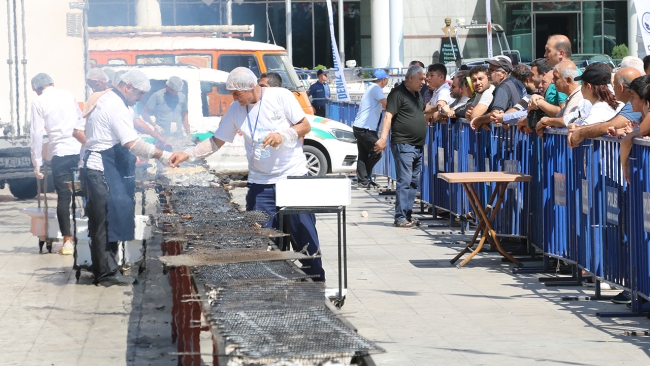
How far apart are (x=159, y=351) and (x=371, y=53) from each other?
37968 mm

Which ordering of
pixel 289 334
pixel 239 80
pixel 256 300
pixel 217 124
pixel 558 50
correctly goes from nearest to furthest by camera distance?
pixel 289 334 < pixel 256 300 < pixel 239 80 < pixel 558 50 < pixel 217 124

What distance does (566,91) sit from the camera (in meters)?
9.34

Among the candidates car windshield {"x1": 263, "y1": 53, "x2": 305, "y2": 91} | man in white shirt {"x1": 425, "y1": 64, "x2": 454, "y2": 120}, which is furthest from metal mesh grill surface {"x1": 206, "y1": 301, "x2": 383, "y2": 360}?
car windshield {"x1": 263, "y1": 53, "x2": 305, "y2": 91}

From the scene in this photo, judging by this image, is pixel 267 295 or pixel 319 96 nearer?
pixel 267 295

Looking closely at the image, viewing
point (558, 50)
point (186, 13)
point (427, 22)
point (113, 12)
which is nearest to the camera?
point (558, 50)

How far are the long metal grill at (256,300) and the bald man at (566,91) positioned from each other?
11.5 feet

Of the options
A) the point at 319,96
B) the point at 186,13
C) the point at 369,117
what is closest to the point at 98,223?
the point at 369,117

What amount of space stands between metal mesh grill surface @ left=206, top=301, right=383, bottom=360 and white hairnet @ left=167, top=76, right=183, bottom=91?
11.1 m

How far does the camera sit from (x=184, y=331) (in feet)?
19.6

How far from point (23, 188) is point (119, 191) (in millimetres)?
7979

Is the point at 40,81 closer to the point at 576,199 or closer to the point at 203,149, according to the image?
the point at 203,149

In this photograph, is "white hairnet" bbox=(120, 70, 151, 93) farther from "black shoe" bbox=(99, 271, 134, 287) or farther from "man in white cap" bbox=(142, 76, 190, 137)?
"man in white cap" bbox=(142, 76, 190, 137)

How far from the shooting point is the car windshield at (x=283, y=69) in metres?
19.7

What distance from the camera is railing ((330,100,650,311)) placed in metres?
7.47
